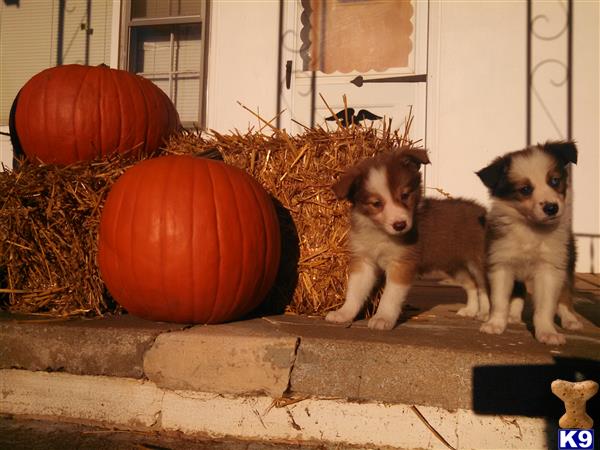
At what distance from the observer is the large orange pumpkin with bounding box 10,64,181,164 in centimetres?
358

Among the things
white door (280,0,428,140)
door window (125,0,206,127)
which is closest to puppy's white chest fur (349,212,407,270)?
white door (280,0,428,140)

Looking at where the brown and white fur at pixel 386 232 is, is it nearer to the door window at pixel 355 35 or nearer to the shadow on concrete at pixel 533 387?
the shadow on concrete at pixel 533 387

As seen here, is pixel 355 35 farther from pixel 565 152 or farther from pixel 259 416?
pixel 259 416

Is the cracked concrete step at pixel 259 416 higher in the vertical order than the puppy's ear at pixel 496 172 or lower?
lower

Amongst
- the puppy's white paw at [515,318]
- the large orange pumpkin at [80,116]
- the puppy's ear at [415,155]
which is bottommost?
the puppy's white paw at [515,318]

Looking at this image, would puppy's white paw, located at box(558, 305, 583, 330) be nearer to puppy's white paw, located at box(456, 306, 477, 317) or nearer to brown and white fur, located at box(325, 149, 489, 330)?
puppy's white paw, located at box(456, 306, 477, 317)

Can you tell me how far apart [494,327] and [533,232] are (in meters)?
0.66

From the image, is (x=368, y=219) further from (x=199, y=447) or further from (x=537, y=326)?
(x=199, y=447)

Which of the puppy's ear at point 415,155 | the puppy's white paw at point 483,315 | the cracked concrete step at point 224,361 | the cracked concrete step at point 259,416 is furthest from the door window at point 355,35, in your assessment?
the cracked concrete step at point 259,416

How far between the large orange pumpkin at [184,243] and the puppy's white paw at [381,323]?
0.73 meters

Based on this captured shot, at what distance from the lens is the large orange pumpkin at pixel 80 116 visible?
141 inches

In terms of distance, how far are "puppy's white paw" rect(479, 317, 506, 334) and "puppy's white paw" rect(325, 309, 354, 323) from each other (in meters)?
0.79

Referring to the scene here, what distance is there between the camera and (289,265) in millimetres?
3480

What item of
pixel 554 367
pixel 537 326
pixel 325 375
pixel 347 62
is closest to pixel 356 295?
pixel 325 375
